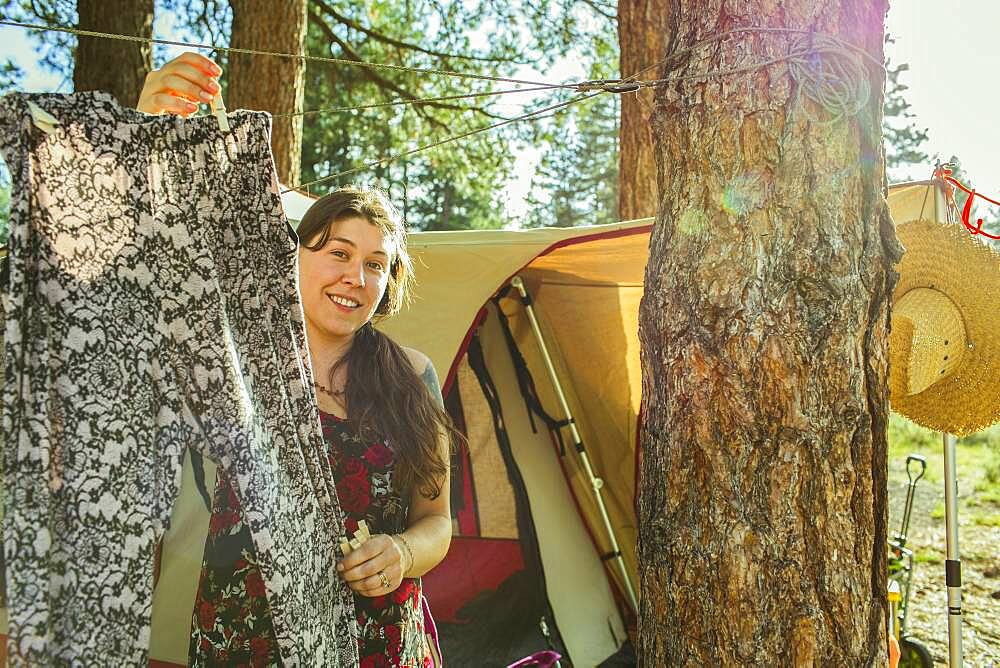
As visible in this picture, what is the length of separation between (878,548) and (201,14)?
256 inches

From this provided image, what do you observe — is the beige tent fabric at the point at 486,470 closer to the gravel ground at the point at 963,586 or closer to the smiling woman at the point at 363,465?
the smiling woman at the point at 363,465

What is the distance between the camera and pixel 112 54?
482cm

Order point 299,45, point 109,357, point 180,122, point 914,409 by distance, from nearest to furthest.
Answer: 1. point 109,357
2. point 180,122
3. point 914,409
4. point 299,45

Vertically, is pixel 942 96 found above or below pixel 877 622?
above

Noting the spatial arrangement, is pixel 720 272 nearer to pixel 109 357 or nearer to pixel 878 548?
pixel 878 548

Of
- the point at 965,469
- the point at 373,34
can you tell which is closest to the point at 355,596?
the point at 373,34

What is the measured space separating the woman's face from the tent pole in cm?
128

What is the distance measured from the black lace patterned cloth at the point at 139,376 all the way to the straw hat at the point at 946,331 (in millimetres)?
1874

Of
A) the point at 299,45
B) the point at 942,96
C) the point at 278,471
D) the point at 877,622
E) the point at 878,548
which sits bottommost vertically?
the point at 877,622

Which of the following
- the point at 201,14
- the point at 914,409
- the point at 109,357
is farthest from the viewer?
the point at 201,14

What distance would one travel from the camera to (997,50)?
23.5 feet

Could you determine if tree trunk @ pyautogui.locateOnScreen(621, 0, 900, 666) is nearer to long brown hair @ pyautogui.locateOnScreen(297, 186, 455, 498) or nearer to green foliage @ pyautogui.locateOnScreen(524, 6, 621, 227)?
long brown hair @ pyautogui.locateOnScreen(297, 186, 455, 498)

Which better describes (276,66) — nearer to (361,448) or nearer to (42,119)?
(361,448)

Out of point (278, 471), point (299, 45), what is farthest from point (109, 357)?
point (299, 45)
